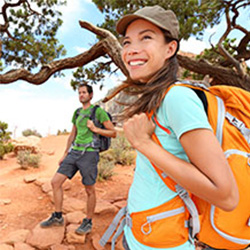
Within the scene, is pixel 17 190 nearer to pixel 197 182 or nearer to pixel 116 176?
pixel 116 176

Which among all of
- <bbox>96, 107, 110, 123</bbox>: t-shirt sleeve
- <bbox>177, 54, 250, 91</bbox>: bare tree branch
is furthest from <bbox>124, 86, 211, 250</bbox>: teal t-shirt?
<bbox>177, 54, 250, 91</bbox>: bare tree branch

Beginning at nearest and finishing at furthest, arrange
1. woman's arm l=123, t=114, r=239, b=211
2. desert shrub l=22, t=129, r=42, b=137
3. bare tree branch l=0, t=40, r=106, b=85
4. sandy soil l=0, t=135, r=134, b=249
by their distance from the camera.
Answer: woman's arm l=123, t=114, r=239, b=211 → sandy soil l=0, t=135, r=134, b=249 → bare tree branch l=0, t=40, r=106, b=85 → desert shrub l=22, t=129, r=42, b=137

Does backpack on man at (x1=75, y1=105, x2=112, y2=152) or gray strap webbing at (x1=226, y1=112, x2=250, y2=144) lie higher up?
→ gray strap webbing at (x1=226, y1=112, x2=250, y2=144)

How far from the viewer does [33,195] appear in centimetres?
539

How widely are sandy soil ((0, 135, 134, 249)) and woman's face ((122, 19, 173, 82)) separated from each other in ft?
10.7

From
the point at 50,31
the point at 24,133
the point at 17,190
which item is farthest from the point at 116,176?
the point at 24,133

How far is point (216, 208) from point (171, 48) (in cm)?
79

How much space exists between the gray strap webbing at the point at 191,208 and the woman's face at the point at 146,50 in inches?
22.9

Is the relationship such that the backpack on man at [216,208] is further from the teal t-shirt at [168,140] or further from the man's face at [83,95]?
the man's face at [83,95]

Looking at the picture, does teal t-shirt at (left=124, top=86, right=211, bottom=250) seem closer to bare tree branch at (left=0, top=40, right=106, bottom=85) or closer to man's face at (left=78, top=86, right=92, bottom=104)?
man's face at (left=78, top=86, right=92, bottom=104)

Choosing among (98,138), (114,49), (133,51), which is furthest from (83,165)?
(114,49)

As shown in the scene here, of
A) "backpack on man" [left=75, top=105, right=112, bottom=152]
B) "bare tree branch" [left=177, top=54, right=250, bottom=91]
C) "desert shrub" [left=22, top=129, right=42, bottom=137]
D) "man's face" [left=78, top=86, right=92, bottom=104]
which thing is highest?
"bare tree branch" [left=177, top=54, right=250, bottom=91]

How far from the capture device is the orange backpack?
2.81 feet

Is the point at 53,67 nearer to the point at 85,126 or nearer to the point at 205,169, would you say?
the point at 85,126
